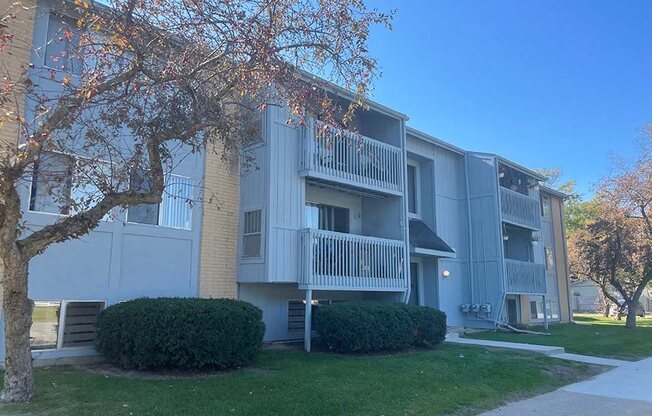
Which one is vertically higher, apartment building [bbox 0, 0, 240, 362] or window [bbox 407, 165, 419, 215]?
window [bbox 407, 165, 419, 215]

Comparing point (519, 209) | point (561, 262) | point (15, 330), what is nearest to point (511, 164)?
point (519, 209)

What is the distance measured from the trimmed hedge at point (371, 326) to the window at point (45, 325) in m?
5.59

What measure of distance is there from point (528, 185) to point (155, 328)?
1955cm

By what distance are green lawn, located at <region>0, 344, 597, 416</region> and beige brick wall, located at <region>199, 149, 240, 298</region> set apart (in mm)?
2137

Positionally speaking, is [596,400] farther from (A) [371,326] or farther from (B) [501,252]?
(B) [501,252]

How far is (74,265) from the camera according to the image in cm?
1013

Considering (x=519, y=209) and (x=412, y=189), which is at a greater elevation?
(x=412, y=189)

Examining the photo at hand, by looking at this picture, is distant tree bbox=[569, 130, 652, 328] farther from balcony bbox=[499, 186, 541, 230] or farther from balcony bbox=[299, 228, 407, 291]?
balcony bbox=[299, 228, 407, 291]

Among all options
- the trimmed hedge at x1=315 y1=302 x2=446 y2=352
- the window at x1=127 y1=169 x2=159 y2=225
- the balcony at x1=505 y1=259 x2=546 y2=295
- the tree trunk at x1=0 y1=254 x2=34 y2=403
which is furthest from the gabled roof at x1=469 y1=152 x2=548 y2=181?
the tree trunk at x1=0 y1=254 x2=34 y2=403

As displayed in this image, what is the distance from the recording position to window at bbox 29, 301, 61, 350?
31.9 feet

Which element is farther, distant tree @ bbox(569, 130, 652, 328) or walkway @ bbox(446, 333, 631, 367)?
distant tree @ bbox(569, 130, 652, 328)

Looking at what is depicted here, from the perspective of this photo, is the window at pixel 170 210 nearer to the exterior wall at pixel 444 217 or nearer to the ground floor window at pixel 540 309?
the exterior wall at pixel 444 217

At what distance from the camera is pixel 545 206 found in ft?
88.2

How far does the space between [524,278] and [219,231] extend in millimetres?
13466
